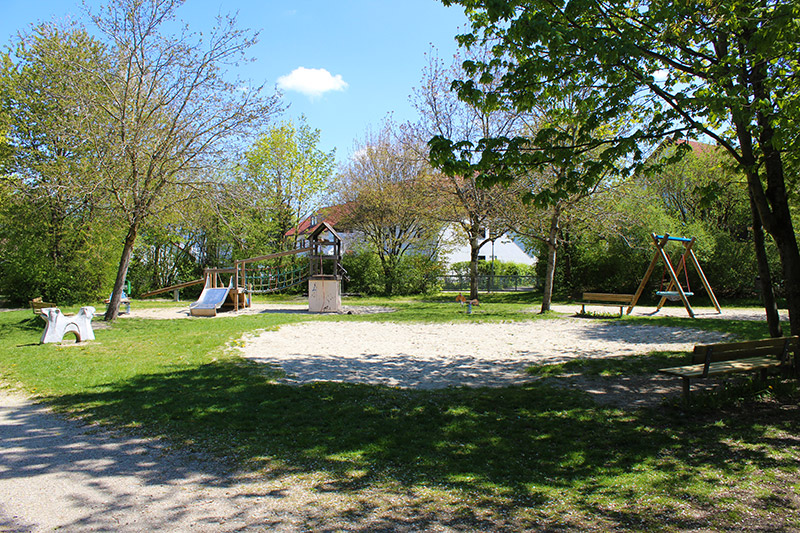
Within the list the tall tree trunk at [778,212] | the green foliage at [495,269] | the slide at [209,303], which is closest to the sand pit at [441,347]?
the tall tree trunk at [778,212]

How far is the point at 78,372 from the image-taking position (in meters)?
7.93

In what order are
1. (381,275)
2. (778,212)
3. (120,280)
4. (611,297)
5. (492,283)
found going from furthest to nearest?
(492,283) → (381,275) → (611,297) → (120,280) → (778,212)

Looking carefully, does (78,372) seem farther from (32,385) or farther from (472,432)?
(472,432)

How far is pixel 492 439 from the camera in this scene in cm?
495

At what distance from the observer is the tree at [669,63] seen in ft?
19.3

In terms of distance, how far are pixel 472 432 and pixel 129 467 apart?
3.17 m

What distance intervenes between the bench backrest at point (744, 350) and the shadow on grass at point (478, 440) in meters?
0.79

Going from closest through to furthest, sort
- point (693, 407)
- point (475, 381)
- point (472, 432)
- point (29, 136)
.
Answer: point (472, 432) < point (693, 407) < point (475, 381) < point (29, 136)

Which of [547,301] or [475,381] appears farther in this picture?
[547,301]

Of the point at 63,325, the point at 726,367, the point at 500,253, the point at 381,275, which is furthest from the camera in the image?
the point at 500,253

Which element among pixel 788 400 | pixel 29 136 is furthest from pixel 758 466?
pixel 29 136

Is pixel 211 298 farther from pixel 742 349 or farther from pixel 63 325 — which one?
pixel 742 349

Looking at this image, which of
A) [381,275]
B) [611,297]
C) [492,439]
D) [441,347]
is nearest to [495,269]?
[381,275]

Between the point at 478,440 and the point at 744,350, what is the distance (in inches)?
151
